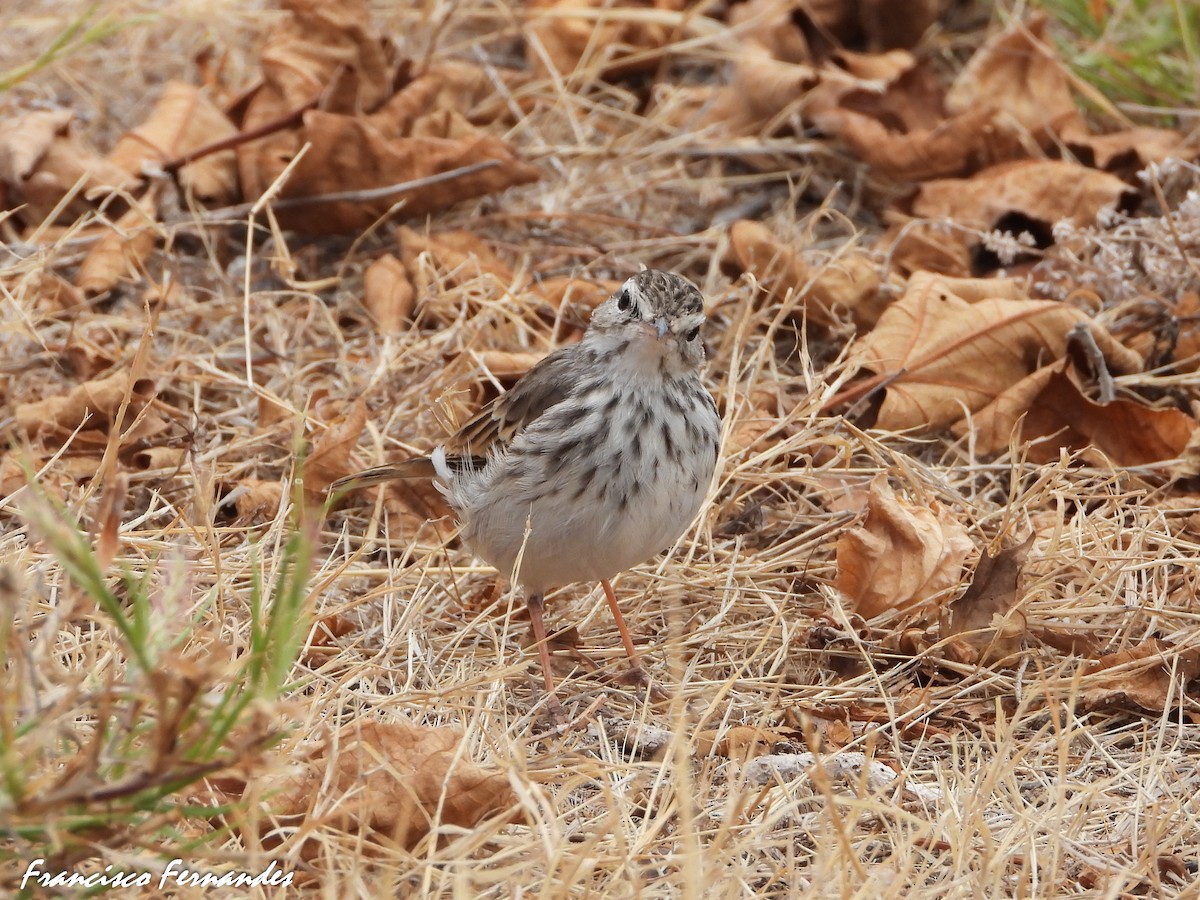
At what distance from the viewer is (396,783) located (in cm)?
299

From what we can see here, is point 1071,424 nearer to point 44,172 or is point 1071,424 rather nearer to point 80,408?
point 80,408

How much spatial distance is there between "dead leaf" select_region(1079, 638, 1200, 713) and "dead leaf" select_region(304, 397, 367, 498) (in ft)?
7.40

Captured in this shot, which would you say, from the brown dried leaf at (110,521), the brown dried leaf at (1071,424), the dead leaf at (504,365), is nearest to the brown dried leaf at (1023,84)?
the brown dried leaf at (1071,424)

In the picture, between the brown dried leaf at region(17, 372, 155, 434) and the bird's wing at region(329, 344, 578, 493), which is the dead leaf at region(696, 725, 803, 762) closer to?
the bird's wing at region(329, 344, 578, 493)


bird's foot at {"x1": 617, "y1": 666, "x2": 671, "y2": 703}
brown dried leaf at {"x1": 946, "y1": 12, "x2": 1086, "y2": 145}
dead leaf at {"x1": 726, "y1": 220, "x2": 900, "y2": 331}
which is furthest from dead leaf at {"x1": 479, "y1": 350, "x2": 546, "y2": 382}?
brown dried leaf at {"x1": 946, "y1": 12, "x2": 1086, "y2": 145}

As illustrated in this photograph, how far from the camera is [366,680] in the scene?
3.75 meters

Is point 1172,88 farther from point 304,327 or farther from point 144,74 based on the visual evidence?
point 144,74

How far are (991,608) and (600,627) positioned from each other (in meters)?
1.15

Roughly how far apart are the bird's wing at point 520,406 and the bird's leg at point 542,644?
450mm

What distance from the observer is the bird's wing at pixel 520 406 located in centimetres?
389

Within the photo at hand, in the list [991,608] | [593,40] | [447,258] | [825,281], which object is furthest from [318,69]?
[991,608]

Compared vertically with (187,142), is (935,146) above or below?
below

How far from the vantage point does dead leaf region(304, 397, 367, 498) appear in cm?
452

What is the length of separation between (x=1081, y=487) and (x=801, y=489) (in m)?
0.86
